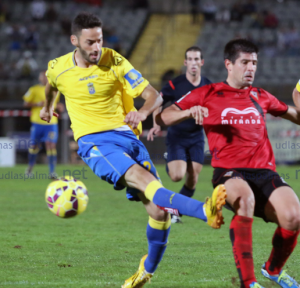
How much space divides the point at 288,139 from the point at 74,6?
44.9 feet

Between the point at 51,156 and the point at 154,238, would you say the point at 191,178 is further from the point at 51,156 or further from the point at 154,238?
the point at 51,156

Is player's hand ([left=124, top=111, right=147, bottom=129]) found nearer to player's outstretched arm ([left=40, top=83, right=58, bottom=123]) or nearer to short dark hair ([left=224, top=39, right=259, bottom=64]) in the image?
short dark hair ([left=224, top=39, right=259, bottom=64])

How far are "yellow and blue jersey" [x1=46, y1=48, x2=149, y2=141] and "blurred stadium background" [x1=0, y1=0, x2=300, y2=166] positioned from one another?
1305 cm

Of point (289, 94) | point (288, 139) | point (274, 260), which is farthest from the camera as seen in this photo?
point (289, 94)

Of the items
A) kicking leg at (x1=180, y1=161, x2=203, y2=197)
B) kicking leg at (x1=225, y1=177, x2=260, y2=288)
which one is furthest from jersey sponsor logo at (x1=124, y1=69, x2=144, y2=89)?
kicking leg at (x1=180, y1=161, x2=203, y2=197)

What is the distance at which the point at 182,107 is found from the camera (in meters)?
4.64

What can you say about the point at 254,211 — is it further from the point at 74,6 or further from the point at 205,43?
the point at 74,6

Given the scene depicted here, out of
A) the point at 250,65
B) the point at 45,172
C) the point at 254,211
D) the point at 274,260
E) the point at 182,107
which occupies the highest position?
the point at 250,65

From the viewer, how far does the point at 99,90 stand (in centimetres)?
486

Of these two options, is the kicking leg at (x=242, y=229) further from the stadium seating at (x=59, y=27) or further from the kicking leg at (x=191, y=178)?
the stadium seating at (x=59, y=27)

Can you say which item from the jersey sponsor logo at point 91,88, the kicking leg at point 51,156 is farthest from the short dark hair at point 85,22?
the kicking leg at point 51,156

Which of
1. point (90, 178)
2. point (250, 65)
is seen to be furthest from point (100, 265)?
point (90, 178)

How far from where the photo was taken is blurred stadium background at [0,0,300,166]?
19516 millimetres

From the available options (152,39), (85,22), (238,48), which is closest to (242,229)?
(238,48)
